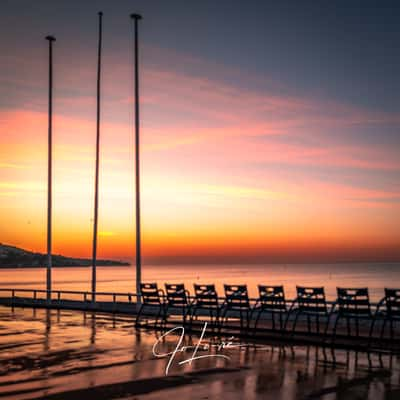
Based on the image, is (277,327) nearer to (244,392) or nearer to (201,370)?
(201,370)

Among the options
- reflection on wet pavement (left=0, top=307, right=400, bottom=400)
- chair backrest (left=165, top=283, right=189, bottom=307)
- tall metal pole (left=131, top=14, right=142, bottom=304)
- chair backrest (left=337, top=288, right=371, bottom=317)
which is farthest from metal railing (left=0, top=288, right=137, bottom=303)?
chair backrest (left=337, top=288, right=371, bottom=317)

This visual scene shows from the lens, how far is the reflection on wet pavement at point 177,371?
26.1 feet

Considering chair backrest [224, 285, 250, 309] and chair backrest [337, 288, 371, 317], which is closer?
chair backrest [337, 288, 371, 317]

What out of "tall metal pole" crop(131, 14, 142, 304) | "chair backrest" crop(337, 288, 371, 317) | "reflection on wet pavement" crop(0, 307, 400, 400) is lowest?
"reflection on wet pavement" crop(0, 307, 400, 400)

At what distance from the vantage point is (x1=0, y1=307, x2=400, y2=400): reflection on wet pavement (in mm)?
7945

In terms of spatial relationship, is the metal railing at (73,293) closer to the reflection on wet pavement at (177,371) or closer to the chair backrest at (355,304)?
the reflection on wet pavement at (177,371)

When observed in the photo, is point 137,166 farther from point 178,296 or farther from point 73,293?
point 73,293

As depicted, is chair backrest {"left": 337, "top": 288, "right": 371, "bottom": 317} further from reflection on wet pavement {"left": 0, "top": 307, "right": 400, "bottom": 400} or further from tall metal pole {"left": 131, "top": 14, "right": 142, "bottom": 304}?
tall metal pole {"left": 131, "top": 14, "right": 142, "bottom": 304}

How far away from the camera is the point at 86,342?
12914mm

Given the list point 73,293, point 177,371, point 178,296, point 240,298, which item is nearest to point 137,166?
point 178,296

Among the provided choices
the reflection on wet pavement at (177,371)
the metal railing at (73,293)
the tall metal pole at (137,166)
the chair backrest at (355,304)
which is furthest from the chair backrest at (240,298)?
the tall metal pole at (137,166)

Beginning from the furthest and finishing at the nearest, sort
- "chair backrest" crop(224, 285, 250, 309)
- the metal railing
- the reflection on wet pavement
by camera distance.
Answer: the metal railing
"chair backrest" crop(224, 285, 250, 309)
the reflection on wet pavement

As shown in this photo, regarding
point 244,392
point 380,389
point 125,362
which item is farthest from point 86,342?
point 380,389

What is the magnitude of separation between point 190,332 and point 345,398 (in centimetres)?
773
